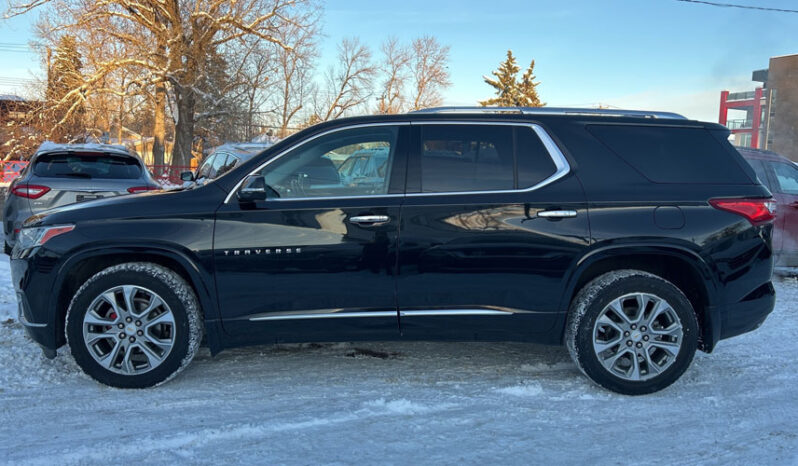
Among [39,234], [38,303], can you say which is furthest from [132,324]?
[39,234]

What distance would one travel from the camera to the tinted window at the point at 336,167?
13.0ft

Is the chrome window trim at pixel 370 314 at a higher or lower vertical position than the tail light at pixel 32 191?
lower

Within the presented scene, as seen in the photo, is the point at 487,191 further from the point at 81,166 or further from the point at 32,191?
the point at 32,191

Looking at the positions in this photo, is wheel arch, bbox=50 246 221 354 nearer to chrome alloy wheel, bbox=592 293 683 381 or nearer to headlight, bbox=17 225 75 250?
headlight, bbox=17 225 75 250

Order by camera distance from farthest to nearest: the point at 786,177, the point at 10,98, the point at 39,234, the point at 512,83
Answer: the point at 512,83, the point at 10,98, the point at 786,177, the point at 39,234

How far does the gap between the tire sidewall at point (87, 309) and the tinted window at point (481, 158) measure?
5.71 ft

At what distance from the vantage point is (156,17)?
2433 centimetres

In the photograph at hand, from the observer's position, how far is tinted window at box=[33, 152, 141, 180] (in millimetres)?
7312

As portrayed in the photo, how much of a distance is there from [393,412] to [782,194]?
6.70 m

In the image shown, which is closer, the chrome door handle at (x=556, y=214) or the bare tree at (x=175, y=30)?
the chrome door handle at (x=556, y=214)

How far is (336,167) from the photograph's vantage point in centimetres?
409

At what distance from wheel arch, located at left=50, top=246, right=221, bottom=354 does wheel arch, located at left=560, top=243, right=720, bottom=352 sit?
7.39 feet

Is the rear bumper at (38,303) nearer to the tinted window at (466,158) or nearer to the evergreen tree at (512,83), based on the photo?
the tinted window at (466,158)

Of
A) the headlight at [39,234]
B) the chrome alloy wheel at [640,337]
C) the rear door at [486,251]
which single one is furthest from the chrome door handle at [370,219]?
the headlight at [39,234]
